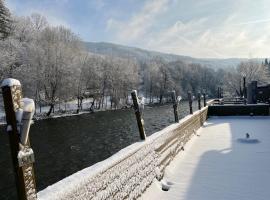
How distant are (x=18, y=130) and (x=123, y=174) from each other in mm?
3372

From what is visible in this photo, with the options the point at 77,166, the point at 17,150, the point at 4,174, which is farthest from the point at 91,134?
the point at 17,150

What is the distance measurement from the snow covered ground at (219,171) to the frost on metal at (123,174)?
0.38m

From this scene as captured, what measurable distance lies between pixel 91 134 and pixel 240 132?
13.8m

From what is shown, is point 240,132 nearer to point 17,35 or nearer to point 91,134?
point 91,134

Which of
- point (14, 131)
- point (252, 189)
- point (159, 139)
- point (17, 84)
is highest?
point (17, 84)

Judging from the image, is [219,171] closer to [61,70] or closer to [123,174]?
[123,174]

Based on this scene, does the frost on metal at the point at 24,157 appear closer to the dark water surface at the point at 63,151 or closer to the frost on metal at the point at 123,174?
the frost on metal at the point at 123,174

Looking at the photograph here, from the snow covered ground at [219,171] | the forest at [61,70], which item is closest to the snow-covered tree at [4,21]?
the forest at [61,70]

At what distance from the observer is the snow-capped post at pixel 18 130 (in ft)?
11.7

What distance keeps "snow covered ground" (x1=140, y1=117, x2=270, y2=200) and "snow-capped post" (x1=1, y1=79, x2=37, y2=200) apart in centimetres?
415

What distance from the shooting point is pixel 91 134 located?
2638cm

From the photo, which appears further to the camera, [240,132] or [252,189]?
[240,132]

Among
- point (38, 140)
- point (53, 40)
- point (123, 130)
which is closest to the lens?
point (38, 140)

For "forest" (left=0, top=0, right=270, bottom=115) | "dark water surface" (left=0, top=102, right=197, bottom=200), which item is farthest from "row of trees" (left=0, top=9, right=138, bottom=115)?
"dark water surface" (left=0, top=102, right=197, bottom=200)
